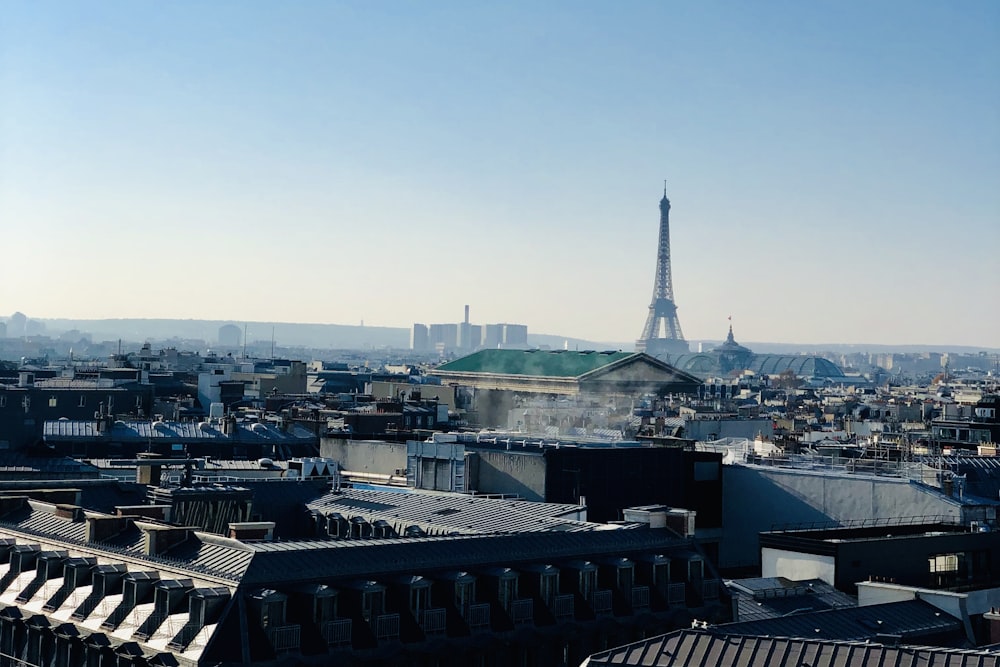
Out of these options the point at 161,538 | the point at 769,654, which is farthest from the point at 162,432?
the point at 769,654

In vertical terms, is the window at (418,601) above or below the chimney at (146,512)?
below

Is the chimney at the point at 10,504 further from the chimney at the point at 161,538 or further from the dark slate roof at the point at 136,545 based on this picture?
A: the chimney at the point at 161,538

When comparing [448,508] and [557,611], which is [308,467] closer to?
[448,508]

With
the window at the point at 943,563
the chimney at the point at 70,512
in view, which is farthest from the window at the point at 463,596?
the window at the point at 943,563

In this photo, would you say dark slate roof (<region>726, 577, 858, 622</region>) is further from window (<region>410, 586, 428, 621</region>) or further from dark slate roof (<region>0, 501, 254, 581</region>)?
dark slate roof (<region>0, 501, 254, 581</region>)

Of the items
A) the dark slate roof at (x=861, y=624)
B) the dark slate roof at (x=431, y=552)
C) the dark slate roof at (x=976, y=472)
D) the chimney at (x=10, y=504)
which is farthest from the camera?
the dark slate roof at (x=976, y=472)

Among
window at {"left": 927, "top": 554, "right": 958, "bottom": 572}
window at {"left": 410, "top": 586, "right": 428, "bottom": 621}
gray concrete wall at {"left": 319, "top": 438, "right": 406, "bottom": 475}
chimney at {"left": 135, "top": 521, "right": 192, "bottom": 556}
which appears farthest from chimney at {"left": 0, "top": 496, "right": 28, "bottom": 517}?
gray concrete wall at {"left": 319, "top": 438, "right": 406, "bottom": 475}

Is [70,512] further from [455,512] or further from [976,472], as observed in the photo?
[976,472]
